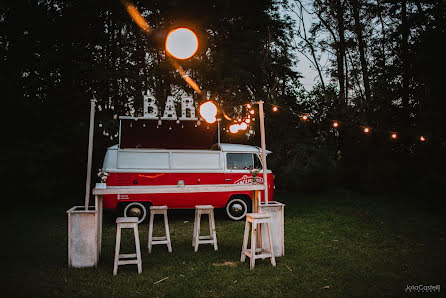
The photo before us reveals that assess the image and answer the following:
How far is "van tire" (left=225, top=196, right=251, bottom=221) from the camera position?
9.36 meters

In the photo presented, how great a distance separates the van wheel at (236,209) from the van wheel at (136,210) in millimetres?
2183

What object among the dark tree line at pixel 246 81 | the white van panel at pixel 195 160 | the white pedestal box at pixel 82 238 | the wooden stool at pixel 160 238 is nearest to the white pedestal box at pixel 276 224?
the wooden stool at pixel 160 238

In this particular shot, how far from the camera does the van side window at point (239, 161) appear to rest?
31.2 ft

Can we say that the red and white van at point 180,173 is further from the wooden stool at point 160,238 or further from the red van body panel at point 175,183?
the wooden stool at point 160,238

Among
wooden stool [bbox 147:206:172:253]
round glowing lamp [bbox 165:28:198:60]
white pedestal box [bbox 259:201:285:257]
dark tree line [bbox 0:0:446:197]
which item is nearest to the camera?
round glowing lamp [bbox 165:28:198:60]

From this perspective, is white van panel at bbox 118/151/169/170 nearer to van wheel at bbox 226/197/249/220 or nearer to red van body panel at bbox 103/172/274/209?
red van body panel at bbox 103/172/274/209

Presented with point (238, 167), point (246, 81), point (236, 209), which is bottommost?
point (236, 209)

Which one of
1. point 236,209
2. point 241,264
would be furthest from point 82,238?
point 236,209

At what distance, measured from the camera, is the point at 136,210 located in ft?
29.1

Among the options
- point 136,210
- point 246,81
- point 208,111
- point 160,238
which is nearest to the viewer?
point 160,238

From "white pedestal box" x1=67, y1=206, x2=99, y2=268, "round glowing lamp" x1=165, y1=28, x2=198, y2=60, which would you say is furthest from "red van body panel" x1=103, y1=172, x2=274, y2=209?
"round glowing lamp" x1=165, y1=28, x2=198, y2=60

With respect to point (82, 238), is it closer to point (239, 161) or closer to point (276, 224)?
point (276, 224)

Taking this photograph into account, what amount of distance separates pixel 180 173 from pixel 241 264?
4.09m

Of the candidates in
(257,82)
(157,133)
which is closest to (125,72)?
(257,82)
